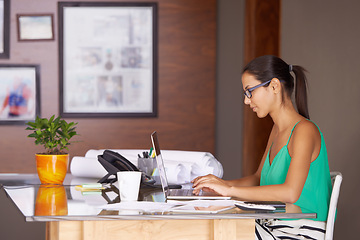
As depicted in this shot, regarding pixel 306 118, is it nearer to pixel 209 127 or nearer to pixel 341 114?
pixel 341 114

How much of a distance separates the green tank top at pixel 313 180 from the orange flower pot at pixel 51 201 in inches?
31.2

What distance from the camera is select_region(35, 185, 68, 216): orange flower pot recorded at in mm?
1491

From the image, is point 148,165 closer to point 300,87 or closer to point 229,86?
point 300,87

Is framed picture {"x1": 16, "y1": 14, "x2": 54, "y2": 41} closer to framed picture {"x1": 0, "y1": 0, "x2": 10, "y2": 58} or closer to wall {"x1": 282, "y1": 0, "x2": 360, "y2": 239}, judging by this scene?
framed picture {"x1": 0, "y1": 0, "x2": 10, "y2": 58}

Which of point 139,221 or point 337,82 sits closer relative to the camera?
point 139,221

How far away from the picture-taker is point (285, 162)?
201 cm

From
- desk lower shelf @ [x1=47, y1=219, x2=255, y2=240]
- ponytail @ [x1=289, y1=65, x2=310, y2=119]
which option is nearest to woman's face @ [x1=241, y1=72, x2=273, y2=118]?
ponytail @ [x1=289, y1=65, x2=310, y2=119]

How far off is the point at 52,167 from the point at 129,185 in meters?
0.61

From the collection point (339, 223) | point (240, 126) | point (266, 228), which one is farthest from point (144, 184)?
point (240, 126)

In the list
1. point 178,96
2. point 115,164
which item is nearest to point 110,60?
point 178,96

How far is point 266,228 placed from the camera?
1850 millimetres

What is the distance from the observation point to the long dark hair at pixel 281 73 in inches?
79.7

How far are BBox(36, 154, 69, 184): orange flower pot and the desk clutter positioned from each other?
26cm

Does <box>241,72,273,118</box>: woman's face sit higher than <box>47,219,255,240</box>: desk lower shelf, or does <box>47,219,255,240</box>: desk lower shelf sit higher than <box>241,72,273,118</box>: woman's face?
<box>241,72,273,118</box>: woman's face
